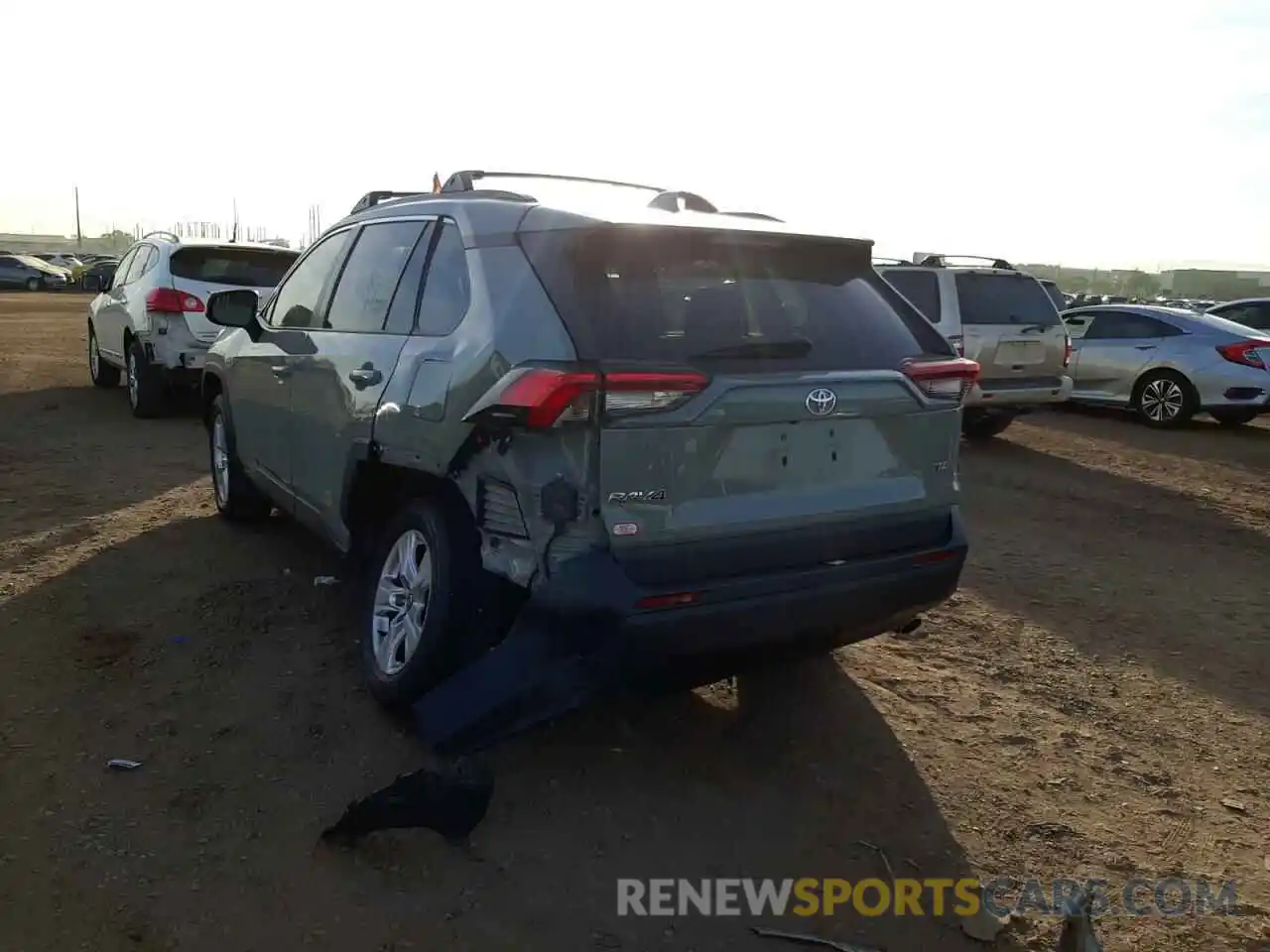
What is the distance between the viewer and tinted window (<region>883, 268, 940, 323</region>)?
1025cm

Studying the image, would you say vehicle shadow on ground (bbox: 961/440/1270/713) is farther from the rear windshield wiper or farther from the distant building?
the distant building

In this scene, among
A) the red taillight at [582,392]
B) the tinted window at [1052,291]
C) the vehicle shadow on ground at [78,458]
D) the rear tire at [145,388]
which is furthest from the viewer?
the tinted window at [1052,291]

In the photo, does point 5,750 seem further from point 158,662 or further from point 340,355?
point 340,355

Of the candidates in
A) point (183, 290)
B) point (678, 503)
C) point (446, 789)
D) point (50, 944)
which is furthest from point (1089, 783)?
point (183, 290)

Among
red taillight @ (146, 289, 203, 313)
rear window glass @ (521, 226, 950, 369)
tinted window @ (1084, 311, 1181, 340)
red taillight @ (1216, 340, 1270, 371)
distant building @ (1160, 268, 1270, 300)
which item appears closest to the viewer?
rear window glass @ (521, 226, 950, 369)

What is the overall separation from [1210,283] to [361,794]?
10742 cm

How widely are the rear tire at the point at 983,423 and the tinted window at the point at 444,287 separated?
26.3 ft

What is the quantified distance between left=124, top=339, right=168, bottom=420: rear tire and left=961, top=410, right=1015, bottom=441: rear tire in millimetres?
8211

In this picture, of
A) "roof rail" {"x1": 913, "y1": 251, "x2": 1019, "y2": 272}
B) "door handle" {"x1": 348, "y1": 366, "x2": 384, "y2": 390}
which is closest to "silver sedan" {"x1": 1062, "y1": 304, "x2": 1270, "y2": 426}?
"roof rail" {"x1": 913, "y1": 251, "x2": 1019, "y2": 272}

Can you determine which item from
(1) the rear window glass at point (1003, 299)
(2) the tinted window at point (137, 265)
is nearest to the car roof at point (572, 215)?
(1) the rear window glass at point (1003, 299)

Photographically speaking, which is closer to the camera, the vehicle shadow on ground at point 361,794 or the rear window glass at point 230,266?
the vehicle shadow on ground at point 361,794

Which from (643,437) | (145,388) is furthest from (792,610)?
(145,388)

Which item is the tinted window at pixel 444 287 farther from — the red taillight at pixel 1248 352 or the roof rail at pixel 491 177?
the red taillight at pixel 1248 352

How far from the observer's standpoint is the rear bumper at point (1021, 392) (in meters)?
10.0
